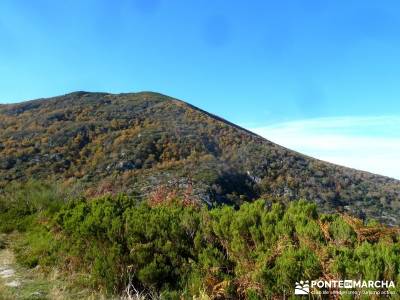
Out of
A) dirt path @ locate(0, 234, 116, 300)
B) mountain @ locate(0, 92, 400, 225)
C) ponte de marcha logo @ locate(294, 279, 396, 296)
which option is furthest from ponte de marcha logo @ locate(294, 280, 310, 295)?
mountain @ locate(0, 92, 400, 225)

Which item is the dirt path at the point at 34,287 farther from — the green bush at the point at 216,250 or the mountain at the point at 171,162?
the mountain at the point at 171,162

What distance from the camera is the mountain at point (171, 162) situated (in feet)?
89.2

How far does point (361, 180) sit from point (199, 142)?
1235 cm

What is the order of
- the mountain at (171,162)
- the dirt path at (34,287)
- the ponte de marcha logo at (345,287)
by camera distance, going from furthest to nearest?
the mountain at (171,162), the dirt path at (34,287), the ponte de marcha logo at (345,287)

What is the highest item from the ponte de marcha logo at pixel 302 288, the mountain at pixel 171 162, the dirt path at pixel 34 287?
the mountain at pixel 171 162

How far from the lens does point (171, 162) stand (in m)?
31.7

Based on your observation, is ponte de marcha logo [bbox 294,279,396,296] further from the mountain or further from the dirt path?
the mountain

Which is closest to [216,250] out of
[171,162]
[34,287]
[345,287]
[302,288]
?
[302,288]

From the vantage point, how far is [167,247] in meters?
6.93

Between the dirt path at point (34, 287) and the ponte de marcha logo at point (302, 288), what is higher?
the ponte de marcha logo at point (302, 288)

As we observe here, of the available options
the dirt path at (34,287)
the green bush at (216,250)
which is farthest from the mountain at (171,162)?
the green bush at (216,250)

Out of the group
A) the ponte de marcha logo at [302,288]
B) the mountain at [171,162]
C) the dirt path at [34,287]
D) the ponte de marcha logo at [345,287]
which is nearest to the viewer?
the ponte de marcha logo at [345,287]

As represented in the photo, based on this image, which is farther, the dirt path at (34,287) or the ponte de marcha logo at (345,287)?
the dirt path at (34,287)

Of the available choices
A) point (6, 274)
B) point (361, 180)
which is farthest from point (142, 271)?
point (361, 180)
